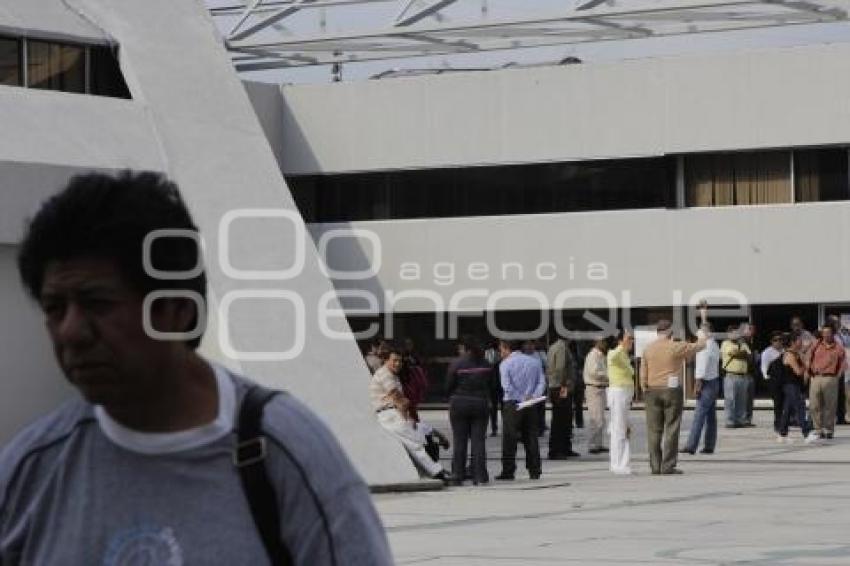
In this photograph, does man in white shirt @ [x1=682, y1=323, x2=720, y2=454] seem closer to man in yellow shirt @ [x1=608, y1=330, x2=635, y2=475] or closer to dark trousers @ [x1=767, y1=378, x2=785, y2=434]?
dark trousers @ [x1=767, y1=378, x2=785, y2=434]

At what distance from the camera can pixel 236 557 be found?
10.4 ft

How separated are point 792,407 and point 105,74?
37.6ft

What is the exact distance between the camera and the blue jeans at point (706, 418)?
26516 mm

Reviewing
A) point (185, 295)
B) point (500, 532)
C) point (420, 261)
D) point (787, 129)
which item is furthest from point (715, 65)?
point (185, 295)

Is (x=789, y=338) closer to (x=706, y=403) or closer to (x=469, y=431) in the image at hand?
(x=706, y=403)

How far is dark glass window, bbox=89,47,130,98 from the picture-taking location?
963 inches

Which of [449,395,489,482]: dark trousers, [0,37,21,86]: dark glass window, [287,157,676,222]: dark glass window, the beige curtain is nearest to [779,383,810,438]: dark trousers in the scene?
[449,395,489,482]: dark trousers

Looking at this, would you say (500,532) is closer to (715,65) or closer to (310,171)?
(715,65)

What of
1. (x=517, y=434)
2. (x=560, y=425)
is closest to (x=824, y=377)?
(x=560, y=425)

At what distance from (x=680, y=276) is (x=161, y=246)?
126ft

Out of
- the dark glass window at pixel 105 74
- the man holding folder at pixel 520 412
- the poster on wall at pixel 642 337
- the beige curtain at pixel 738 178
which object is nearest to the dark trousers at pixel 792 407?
the man holding folder at pixel 520 412

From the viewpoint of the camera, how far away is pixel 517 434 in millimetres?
22797

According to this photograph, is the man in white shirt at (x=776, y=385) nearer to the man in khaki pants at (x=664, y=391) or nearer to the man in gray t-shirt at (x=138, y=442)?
the man in khaki pants at (x=664, y=391)

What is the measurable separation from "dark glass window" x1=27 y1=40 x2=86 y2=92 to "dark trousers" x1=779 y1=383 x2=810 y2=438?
38.1ft
